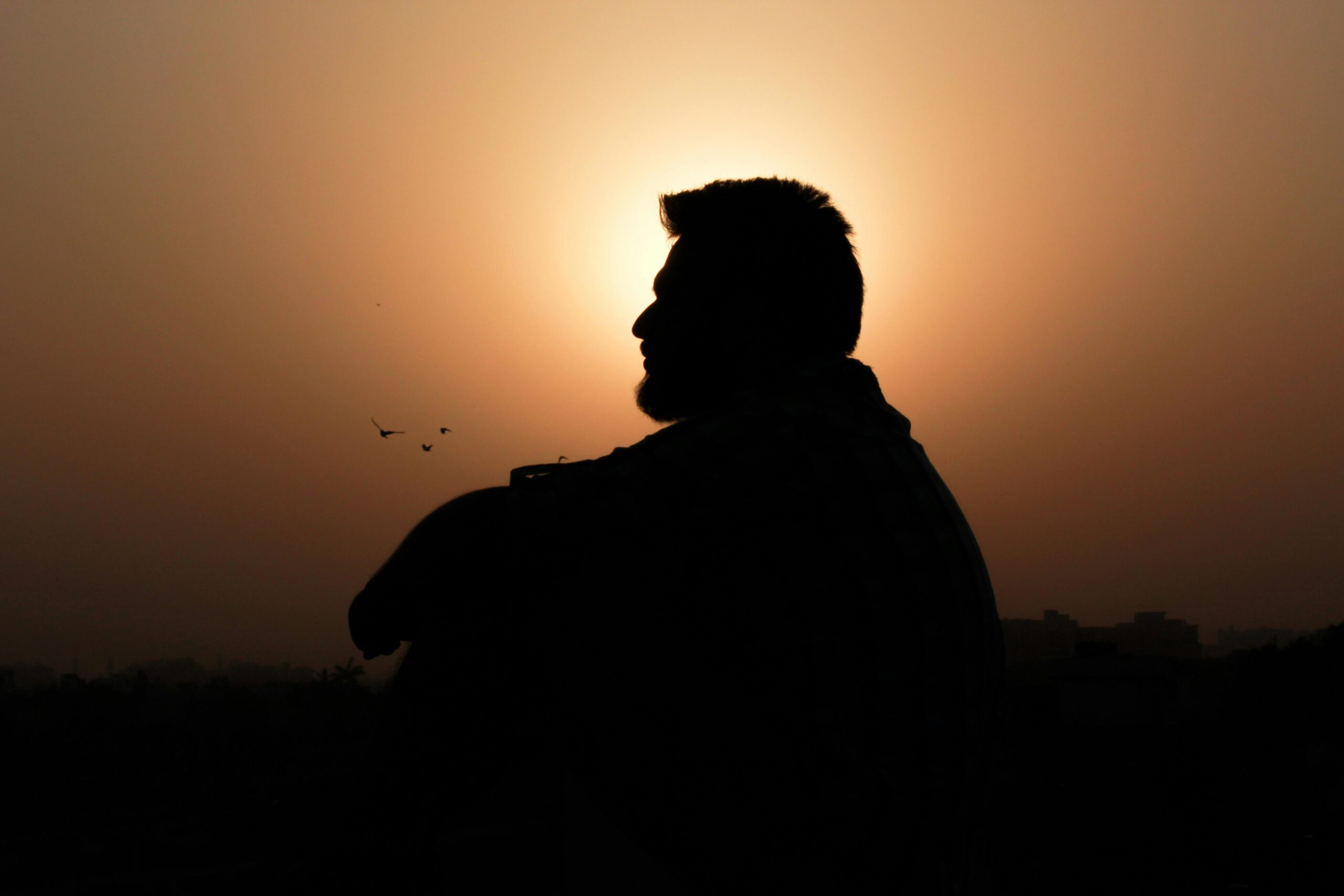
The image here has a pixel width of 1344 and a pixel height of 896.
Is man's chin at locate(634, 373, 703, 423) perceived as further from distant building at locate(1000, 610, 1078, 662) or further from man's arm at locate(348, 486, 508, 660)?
distant building at locate(1000, 610, 1078, 662)

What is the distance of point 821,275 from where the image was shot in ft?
5.18

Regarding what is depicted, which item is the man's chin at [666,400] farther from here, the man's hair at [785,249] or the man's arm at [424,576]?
the man's arm at [424,576]

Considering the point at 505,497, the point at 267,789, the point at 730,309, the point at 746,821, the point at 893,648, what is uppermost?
the point at 730,309

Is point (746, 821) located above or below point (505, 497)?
below

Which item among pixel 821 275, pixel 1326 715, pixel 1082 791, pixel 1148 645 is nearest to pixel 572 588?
pixel 821 275

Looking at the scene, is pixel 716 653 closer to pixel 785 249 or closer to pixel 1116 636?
pixel 785 249

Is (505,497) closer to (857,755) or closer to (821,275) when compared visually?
(857,755)

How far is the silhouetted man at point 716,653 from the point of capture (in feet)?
3.21

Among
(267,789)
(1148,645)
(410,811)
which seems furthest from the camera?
(1148,645)

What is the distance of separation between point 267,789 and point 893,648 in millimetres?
92435

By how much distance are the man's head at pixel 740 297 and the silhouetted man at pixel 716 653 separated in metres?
0.15

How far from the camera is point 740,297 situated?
1511mm

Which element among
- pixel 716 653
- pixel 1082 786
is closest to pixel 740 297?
pixel 716 653

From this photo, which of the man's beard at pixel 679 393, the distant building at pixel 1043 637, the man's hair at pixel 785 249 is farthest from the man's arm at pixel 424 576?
the distant building at pixel 1043 637
